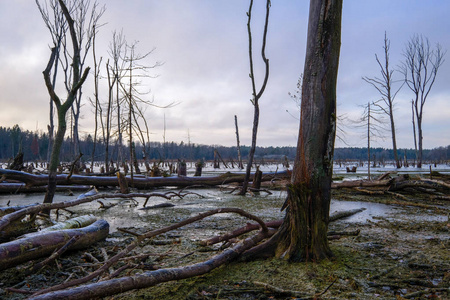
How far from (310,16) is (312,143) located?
107 cm

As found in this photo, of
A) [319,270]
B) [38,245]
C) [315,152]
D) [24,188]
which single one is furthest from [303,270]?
[24,188]

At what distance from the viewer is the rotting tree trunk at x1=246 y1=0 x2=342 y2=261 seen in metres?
2.16

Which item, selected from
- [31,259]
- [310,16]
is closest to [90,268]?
[31,259]

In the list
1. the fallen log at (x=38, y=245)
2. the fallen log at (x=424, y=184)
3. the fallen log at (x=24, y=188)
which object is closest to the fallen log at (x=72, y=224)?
the fallen log at (x=38, y=245)

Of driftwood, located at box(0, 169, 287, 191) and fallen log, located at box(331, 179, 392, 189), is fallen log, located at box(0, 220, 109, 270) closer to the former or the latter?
driftwood, located at box(0, 169, 287, 191)

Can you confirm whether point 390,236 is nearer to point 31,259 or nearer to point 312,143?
point 312,143

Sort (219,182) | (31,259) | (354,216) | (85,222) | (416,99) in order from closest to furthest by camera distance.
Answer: (31,259) < (85,222) < (354,216) < (219,182) < (416,99)

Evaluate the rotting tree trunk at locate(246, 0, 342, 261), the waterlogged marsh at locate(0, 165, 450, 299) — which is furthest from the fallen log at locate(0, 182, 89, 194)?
the rotting tree trunk at locate(246, 0, 342, 261)

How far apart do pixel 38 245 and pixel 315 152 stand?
2422mm

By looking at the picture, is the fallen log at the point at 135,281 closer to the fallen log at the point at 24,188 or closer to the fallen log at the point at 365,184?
the fallen log at the point at 365,184

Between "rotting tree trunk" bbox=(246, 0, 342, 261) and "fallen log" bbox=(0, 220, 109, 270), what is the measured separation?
178 cm

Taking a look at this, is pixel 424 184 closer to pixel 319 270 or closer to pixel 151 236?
pixel 319 270

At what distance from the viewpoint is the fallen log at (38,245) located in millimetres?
2199

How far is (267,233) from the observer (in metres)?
2.45
